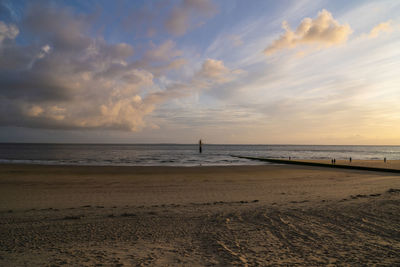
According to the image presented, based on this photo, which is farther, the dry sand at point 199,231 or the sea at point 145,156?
the sea at point 145,156

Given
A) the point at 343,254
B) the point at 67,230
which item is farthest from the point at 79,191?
the point at 343,254

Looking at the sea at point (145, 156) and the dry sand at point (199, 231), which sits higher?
the dry sand at point (199, 231)

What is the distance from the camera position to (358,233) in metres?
6.20

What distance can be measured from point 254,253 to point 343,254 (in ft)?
6.43

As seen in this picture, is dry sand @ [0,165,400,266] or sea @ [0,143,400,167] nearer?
dry sand @ [0,165,400,266]

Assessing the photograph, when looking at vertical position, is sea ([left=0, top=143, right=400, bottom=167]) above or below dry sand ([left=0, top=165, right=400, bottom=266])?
below

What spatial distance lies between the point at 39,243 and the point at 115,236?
171 cm

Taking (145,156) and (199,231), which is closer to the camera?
(199,231)

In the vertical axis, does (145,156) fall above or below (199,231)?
below

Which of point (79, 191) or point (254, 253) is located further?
point (79, 191)

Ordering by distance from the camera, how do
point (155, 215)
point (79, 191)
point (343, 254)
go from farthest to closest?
point (79, 191)
point (155, 215)
point (343, 254)

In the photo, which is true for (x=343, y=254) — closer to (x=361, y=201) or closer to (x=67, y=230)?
(x=361, y=201)

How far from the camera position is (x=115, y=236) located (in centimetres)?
598

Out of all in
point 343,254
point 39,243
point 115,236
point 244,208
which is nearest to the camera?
point 343,254
